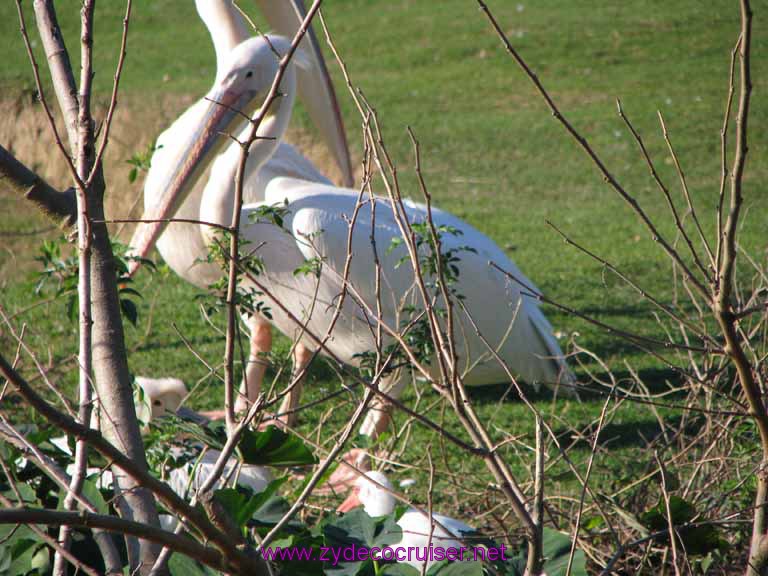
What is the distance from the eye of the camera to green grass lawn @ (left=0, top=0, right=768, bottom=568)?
415cm

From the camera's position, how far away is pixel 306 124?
9.47m

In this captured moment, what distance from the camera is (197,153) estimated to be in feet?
12.3

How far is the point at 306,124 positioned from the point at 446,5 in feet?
21.8

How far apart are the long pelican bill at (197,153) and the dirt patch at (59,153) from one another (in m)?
3.47

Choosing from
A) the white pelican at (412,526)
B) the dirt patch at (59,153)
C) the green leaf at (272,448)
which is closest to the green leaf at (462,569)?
the white pelican at (412,526)

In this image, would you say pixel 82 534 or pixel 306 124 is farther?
pixel 306 124

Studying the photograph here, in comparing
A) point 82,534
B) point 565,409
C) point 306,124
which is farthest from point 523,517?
point 306,124

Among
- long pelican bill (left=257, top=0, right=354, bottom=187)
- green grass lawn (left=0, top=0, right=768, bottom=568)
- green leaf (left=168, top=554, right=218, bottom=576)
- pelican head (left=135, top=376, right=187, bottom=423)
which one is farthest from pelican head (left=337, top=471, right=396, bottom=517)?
long pelican bill (left=257, top=0, right=354, bottom=187)

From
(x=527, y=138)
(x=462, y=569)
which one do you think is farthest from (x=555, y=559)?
Answer: (x=527, y=138)

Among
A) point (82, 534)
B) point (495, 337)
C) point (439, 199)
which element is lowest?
point (439, 199)

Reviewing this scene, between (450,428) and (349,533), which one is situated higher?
(349,533)

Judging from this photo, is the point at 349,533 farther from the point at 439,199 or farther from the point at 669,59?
the point at 669,59

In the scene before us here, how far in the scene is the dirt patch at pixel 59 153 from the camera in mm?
7453

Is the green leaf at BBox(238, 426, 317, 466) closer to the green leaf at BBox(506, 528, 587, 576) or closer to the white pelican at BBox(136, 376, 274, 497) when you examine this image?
the white pelican at BBox(136, 376, 274, 497)
